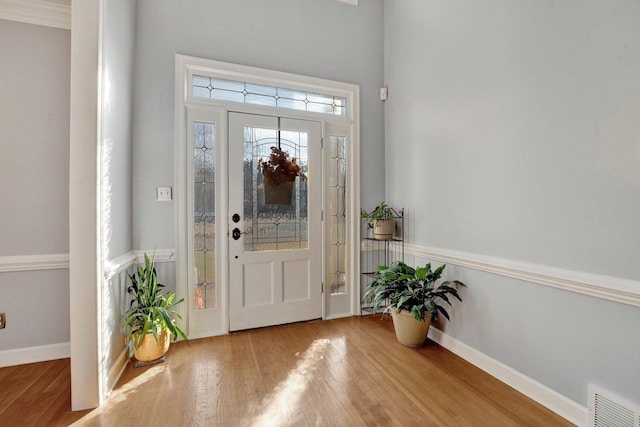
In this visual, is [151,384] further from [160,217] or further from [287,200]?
[287,200]

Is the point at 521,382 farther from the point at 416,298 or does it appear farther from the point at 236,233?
the point at 236,233

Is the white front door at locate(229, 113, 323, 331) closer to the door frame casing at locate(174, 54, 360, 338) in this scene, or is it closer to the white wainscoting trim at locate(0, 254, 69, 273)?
the door frame casing at locate(174, 54, 360, 338)

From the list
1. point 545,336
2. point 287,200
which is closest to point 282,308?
point 287,200

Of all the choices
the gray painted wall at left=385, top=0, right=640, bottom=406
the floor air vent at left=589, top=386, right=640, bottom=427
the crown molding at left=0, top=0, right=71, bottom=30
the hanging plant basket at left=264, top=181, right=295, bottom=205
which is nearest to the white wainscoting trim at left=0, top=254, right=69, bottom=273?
the hanging plant basket at left=264, top=181, right=295, bottom=205

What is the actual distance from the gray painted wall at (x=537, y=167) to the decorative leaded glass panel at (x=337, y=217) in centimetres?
80

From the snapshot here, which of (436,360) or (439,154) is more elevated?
(439,154)

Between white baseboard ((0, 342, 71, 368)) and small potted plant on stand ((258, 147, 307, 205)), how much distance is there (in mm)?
1981

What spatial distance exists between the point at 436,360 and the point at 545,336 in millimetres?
785

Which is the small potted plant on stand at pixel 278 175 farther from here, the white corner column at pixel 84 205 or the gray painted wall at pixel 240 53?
the white corner column at pixel 84 205

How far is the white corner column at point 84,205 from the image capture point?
1.70m

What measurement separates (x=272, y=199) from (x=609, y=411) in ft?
8.60

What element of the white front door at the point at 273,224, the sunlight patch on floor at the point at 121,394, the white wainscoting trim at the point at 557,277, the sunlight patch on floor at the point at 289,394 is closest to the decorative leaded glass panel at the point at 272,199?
the white front door at the point at 273,224

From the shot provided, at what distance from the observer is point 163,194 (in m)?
2.54

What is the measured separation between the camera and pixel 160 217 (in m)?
2.54
